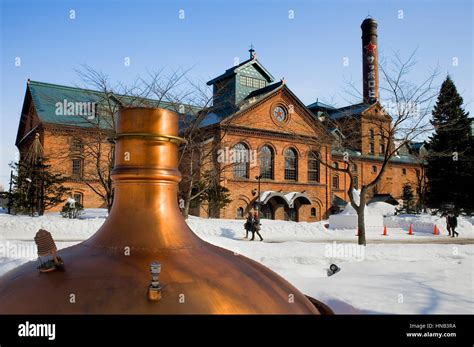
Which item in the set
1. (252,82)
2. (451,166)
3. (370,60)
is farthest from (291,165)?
(370,60)

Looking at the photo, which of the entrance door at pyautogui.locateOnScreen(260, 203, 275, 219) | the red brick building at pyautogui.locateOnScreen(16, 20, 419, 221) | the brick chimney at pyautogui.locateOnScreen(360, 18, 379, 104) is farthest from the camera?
the brick chimney at pyautogui.locateOnScreen(360, 18, 379, 104)

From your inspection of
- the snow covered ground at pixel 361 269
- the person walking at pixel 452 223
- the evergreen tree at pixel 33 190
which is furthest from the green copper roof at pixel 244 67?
the person walking at pixel 452 223

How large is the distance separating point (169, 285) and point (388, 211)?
131 feet

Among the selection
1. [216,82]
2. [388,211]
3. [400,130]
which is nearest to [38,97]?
[216,82]

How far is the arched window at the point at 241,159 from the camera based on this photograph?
33.7 metres

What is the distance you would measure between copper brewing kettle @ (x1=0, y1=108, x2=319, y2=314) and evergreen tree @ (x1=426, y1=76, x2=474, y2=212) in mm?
38769

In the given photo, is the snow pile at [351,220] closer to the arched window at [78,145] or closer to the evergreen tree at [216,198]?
the evergreen tree at [216,198]

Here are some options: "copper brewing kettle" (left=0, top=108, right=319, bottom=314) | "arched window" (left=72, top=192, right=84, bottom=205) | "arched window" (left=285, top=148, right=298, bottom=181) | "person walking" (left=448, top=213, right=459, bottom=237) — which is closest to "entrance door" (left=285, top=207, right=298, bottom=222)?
"arched window" (left=285, top=148, right=298, bottom=181)

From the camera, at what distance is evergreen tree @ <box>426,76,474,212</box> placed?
36.3m

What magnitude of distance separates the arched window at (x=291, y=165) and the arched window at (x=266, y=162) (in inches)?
70.6

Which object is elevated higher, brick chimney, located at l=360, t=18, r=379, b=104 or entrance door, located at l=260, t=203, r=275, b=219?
brick chimney, located at l=360, t=18, r=379, b=104

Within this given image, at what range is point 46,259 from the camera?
1.53 metres

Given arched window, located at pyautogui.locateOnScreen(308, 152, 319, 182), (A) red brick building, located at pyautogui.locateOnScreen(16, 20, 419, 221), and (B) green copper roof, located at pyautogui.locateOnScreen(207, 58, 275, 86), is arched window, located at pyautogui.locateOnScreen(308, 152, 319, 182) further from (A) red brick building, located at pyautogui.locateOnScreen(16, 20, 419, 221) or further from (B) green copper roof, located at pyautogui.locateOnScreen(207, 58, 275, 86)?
(B) green copper roof, located at pyautogui.locateOnScreen(207, 58, 275, 86)
